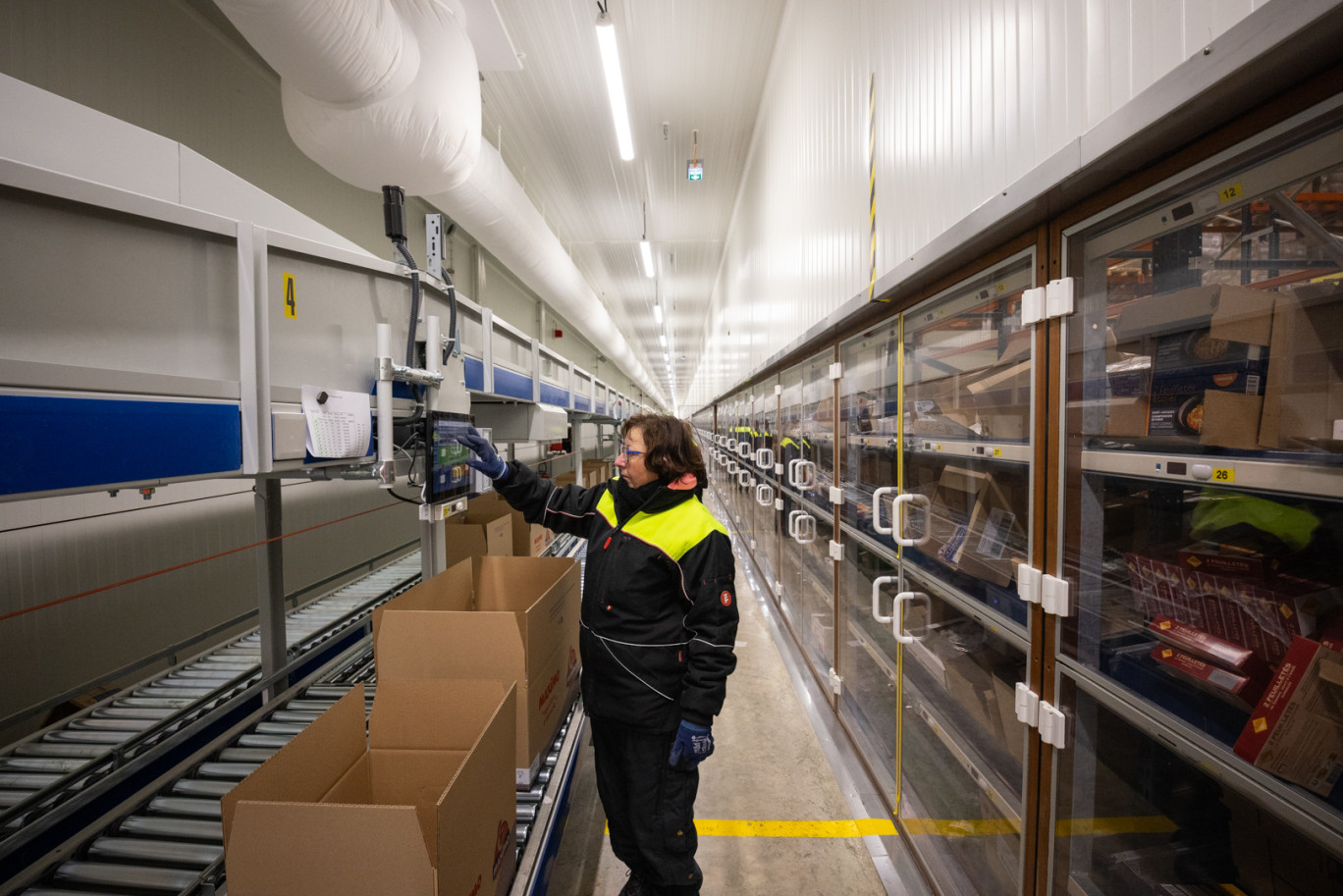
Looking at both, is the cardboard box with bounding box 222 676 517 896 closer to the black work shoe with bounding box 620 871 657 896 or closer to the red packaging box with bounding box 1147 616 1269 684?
the black work shoe with bounding box 620 871 657 896

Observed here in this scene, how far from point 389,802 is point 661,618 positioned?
0.91 meters

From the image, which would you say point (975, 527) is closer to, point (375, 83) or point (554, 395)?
point (375, 83)

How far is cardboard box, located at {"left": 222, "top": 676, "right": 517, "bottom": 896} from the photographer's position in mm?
851

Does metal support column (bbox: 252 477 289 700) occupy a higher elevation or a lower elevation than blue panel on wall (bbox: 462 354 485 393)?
lower

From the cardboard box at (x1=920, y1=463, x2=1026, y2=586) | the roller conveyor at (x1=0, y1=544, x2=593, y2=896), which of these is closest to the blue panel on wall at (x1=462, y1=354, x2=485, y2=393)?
the roller conveyor at (x1=0, y1=544, x2=593, y2=896)

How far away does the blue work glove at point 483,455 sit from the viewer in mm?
1896

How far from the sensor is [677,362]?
71.0 ft

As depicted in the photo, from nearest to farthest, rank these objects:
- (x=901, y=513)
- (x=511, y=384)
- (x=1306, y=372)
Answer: (x=1306, y=372) → (x=901, y=513) → (x=511, y=384)

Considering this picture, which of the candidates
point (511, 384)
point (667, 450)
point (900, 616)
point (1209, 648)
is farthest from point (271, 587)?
point (1209, 648)

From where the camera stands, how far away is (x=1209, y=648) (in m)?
1.06

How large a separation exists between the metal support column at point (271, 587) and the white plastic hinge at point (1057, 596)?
2.88 metres

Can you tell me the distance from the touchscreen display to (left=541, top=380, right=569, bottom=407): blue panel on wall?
167 centimetres

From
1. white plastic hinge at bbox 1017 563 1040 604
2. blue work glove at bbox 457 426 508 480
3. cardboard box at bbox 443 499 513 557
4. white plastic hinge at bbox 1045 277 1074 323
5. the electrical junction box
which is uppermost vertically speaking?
white plastic hinge at bbox 1045 277 1074 323

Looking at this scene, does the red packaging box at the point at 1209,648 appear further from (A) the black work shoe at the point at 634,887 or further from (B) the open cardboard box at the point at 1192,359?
(A) the black work shoe at the point at 634,887
